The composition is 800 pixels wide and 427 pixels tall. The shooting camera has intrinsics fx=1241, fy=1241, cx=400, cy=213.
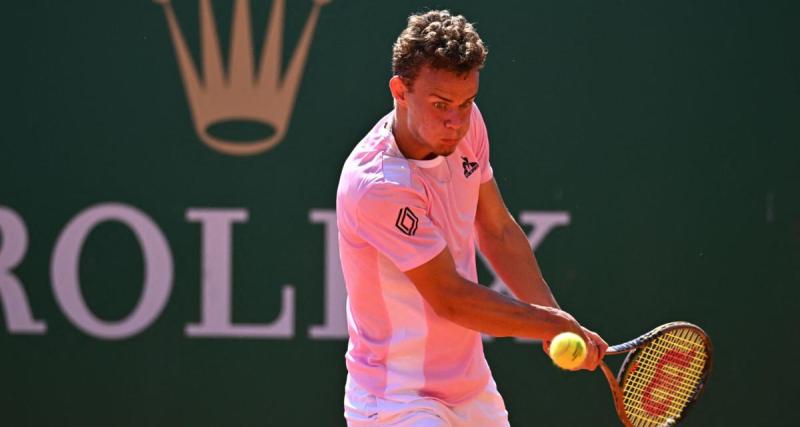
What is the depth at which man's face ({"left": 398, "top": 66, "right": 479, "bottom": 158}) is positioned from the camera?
2.80m

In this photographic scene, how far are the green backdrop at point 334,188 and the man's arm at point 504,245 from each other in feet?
4.49

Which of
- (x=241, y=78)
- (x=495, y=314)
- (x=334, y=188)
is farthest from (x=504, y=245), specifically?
(x=241, y=78)

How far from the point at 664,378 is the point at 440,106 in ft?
3.59

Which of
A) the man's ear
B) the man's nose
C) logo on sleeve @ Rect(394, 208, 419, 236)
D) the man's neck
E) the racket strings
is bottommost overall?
the racket strings

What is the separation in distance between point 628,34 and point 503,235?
5.18 feet

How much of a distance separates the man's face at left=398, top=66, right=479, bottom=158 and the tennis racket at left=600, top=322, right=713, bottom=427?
836 millimetres

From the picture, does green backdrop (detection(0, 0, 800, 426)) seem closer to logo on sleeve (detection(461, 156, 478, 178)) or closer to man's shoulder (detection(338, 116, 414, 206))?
logo on sleeve (detection(461, 156, 478, 178))

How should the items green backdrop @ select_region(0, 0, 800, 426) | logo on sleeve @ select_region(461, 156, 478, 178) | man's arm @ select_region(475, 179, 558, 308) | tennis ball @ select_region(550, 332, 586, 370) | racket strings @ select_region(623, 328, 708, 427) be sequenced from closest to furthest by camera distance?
tennis ball @ select_region(550, 332, 586, 370)
logo on sleeve @ select_region(461, 156, 478, 178)
man's arm @ select_region(475, 179, 558, 308)
racket strings @ select_region(623, 328, 708, 427)
green backdrop @ select_region(0, 0, 800, 426)

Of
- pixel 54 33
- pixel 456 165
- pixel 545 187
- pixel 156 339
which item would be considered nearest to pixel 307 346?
pixel 156 339

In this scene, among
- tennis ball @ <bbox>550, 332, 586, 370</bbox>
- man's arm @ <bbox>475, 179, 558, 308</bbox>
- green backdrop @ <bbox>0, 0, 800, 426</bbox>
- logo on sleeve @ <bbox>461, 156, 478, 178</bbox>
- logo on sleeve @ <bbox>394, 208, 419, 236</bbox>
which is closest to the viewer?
tennis ball @ <bbox>550, 332, 586, 370</bbox>

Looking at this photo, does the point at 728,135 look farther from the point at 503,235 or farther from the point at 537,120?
the point at 503,235

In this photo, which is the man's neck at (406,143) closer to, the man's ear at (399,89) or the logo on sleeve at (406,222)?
the man's ear at (399,89)

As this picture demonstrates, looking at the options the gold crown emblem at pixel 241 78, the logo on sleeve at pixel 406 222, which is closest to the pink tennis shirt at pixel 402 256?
the logo on sleeve at pixel 406 222

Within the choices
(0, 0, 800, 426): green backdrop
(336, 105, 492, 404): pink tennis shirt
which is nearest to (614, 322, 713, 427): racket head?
(336, 105, 492, 404): pink tennis shirt
